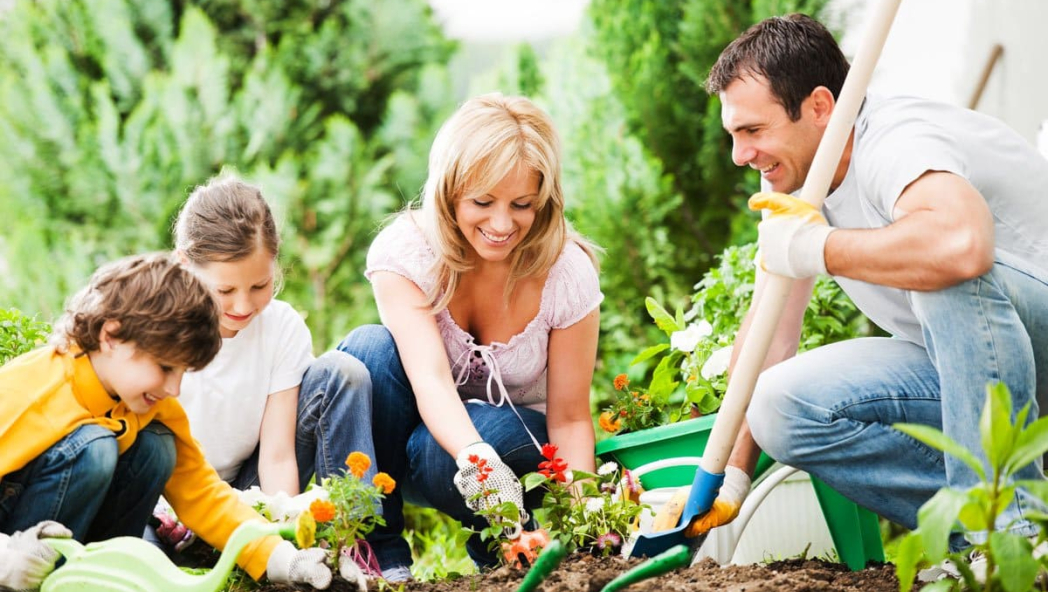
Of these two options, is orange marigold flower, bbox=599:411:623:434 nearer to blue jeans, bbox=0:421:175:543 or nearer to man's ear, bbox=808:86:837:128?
man's ear, bbox=808:86:837:128

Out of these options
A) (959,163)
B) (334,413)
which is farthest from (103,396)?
(959,163)

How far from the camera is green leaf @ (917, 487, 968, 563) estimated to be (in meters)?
1.40

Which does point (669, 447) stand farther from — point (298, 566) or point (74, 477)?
point (74, 477)

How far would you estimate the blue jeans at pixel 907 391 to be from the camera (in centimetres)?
187

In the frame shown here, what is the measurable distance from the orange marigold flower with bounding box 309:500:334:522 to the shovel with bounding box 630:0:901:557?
60 centimetres

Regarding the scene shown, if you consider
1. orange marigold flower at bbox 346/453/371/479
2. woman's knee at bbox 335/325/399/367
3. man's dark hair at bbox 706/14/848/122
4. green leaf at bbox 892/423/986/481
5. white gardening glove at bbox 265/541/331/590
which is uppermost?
man's dark hair at bbox 706/14/848/122

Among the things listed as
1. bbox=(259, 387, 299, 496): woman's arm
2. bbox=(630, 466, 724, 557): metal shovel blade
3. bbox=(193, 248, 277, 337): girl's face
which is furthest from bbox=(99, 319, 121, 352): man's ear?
bbox=(630, 466, 724, 557): metal shovel blade

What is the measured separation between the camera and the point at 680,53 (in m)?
4.27

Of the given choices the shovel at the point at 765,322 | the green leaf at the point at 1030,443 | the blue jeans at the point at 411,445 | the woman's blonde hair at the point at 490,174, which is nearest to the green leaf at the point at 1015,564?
the green leaf at the point at 1030,443

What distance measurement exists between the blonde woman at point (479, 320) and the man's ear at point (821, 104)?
23.5 inches

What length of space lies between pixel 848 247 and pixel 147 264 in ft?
4.20

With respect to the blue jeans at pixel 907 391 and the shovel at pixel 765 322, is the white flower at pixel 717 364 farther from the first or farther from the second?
the shovel at pixel 765 322

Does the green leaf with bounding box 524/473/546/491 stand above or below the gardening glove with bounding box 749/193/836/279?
below

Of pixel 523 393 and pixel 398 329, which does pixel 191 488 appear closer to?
pixel 398 329
